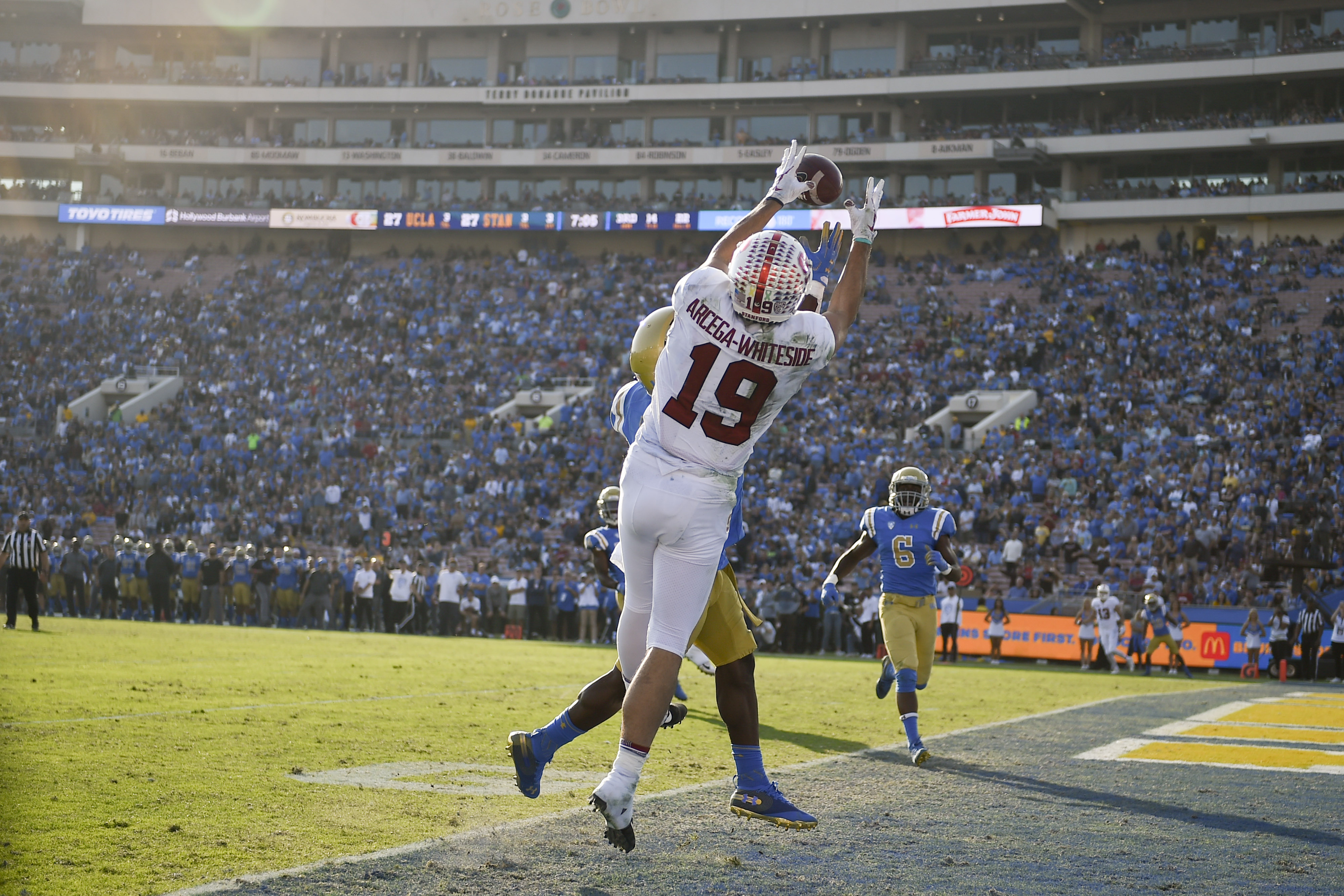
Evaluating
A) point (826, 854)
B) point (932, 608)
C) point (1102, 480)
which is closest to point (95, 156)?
point (1102, 480)

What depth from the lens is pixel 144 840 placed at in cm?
494

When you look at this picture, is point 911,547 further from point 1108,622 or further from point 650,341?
point 1108,622

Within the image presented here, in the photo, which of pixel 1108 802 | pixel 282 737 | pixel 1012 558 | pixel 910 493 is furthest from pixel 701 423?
pixel 1012 558

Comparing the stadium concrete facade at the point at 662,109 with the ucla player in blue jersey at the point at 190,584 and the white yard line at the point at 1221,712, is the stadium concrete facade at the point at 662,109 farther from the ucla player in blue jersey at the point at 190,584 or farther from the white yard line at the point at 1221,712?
the white yard line at the point at 1221,712

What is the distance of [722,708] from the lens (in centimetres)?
543

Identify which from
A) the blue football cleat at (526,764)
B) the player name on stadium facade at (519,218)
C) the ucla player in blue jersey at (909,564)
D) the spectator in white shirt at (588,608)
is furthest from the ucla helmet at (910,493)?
the player name on stadium facade at (519,218)

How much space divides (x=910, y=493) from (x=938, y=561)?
66 centimetres

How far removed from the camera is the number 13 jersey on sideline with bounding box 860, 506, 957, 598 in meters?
9.64

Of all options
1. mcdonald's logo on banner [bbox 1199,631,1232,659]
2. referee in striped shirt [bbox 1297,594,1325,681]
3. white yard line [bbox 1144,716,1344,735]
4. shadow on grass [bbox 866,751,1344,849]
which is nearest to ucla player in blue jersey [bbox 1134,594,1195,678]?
mcdonald's logo on banner [bbox 1199,631,1232,659]

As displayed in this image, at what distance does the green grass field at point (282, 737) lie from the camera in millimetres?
4926

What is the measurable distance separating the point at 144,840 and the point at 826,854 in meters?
2.76

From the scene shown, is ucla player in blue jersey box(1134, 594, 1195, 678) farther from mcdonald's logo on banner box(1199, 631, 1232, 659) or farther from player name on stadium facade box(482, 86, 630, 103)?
player name on stadium facade box(482, 86, 630, 103)

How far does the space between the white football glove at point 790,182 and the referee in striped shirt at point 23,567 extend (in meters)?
15.4

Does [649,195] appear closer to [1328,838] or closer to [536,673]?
[536,673]
